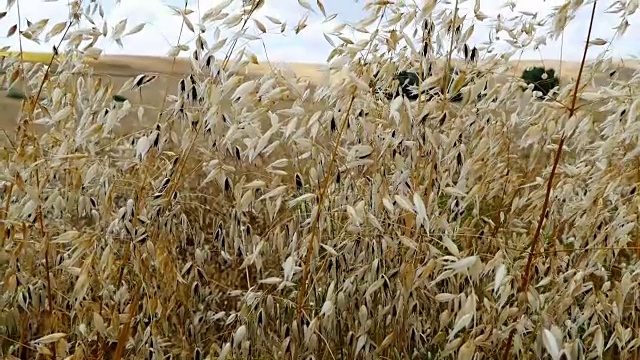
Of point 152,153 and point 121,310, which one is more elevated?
point 152,153

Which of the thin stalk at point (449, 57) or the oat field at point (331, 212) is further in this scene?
the thin stalk at point (449, 57)

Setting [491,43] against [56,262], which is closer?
[56,262]

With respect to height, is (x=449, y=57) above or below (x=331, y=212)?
above

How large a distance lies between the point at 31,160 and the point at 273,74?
16.9 inches

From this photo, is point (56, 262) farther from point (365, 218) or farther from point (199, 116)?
point (365, 218)

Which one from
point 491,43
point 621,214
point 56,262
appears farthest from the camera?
point 491,43

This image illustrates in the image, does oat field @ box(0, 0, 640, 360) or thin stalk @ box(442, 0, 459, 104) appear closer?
oat field @ box(0, 0, 640, 360)

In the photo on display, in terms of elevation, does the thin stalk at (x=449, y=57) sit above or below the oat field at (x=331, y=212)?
above

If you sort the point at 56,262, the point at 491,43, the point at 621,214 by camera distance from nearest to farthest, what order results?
the point at 621,214 → the point at 56,262 → the point at 491,43

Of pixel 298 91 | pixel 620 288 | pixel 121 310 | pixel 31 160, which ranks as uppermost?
pixel 298 91

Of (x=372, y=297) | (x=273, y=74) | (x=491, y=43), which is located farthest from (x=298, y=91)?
(x=491, y=43)

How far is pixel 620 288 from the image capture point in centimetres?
113

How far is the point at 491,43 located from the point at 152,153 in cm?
95

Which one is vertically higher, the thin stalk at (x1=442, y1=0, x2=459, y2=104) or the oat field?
the thin stalk at (x1=442, y1=0, x2=459, y2=104)
